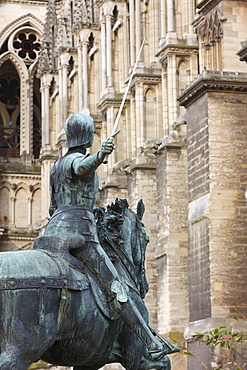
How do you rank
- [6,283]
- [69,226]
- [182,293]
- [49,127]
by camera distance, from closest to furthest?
1. [6,283]
2. [69,226]
3. [182,293]
4. [49,127]

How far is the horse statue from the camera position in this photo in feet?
32.8

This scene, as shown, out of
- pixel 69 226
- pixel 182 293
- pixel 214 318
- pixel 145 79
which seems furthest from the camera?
pixel 145 79

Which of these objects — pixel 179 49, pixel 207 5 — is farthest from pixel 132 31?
pixel 207 5

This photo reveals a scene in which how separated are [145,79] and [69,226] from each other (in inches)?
1048

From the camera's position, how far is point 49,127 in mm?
53469

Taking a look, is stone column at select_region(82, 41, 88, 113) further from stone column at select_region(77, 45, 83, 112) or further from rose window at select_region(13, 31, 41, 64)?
rose window at select_region(13, 31, 41, 64)

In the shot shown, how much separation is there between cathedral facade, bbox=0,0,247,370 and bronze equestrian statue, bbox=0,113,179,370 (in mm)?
5676

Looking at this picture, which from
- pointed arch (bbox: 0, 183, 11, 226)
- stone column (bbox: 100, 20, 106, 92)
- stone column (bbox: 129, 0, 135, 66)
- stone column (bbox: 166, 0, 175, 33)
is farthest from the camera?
pointed arch (bbox: 0, 183, 11, 226)

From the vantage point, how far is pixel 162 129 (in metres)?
36.7

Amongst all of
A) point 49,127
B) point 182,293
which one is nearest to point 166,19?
point 182,293

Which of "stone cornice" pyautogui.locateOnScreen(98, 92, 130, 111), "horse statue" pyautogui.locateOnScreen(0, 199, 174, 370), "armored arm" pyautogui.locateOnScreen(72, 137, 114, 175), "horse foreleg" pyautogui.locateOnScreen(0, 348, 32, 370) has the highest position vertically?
"stone cornice" pyautogui.locateOnScreen(98, 92, 130, 111)

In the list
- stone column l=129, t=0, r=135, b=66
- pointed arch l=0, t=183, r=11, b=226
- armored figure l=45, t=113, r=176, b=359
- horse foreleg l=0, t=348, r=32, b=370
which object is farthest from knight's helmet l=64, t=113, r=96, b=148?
pointed arch l=0, t=183, r=11, b=226

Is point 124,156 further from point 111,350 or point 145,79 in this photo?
point 111,350

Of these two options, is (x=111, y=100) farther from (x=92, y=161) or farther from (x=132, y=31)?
(x=92, y=161)
